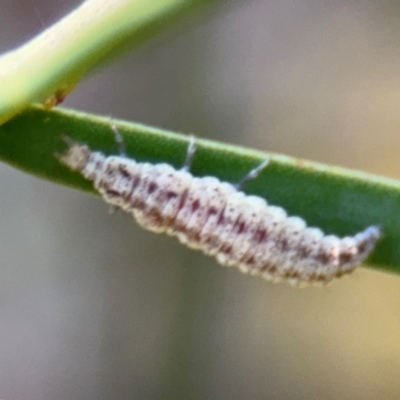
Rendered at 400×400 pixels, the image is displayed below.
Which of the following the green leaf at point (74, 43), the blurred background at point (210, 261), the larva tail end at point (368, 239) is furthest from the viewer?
the blurred background at point (210, 261)

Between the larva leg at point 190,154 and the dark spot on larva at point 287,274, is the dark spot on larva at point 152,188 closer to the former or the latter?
the larva leg at point 190,154

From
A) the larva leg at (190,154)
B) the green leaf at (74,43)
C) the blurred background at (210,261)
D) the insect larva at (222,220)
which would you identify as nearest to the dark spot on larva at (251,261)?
the insect larva at (222,220)

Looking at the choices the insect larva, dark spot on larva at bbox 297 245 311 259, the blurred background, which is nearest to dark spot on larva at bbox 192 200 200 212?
the insect larva

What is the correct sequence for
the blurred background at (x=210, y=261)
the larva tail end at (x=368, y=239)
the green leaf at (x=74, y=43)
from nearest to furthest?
the green leaf at (x=74, y=43), the larva tail end at (x=368, y=239), the blurred background at (x=210, y=261)

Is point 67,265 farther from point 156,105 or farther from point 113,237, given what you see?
point 156,105

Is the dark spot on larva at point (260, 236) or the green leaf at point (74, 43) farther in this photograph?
the dark spot on larva at point (260, 236)

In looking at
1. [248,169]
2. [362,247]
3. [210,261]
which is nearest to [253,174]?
[248,169]

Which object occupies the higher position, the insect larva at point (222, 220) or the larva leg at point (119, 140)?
the larva leg at point (119, 140)

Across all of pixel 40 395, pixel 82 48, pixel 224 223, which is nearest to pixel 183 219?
pixel 224 223
